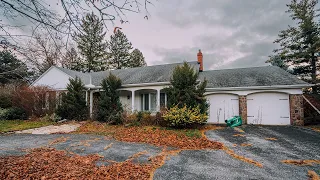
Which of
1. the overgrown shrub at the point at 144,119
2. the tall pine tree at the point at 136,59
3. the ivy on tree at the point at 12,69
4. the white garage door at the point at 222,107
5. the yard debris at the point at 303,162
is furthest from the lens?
the tall pine tree at the point at 136,59

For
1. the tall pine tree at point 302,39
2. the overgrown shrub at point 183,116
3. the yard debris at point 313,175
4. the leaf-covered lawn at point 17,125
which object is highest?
the tall pine tree at point 302,39

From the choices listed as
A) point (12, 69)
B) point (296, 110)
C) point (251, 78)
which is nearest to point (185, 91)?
point (251, 78)

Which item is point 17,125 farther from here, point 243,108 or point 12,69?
point 243,108

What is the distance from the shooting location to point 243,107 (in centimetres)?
1144

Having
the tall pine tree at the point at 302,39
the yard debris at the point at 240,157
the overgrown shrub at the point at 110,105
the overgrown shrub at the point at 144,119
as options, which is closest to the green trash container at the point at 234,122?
the overgrown shrub at the point at 144,119

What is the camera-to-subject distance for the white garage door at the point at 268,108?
428 inches

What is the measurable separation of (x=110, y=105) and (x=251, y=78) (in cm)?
1065

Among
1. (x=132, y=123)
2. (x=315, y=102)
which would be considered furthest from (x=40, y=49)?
(x=315, y=102)

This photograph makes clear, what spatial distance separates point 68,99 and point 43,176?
1057 cm

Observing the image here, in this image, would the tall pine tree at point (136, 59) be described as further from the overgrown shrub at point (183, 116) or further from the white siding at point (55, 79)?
the overgrown shrub at point (183, 116)

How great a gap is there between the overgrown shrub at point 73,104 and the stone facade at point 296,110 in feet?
47.9

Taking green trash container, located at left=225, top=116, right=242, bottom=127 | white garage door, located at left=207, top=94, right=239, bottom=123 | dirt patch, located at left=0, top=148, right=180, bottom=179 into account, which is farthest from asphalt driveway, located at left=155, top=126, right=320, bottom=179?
white garage door, located at left=207, top=94, right=239, bottom=123

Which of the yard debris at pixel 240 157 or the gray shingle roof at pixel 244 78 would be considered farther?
the gray shingle roof at pixel 244 78

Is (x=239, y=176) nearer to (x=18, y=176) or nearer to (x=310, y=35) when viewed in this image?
(x=18, y=176)
